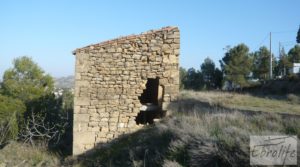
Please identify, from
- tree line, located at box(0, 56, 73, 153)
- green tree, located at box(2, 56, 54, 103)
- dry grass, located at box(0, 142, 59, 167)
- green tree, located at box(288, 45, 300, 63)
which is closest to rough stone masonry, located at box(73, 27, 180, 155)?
dry grass, located at box(0, 142, 59, 167)

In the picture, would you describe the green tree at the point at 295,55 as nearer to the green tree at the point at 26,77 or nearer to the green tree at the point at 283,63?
the green tree at the point at 283,63

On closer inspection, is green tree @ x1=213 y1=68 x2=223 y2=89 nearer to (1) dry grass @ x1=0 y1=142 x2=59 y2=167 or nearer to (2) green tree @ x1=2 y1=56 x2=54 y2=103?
(2) green tree @ x1=2 y1=56 x2=54 y2=103

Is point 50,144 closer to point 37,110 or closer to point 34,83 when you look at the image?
point 37,110

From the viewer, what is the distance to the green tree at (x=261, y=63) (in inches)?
1641

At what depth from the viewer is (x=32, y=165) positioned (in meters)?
10.4

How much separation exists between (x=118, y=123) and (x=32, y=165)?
2869 millimetres

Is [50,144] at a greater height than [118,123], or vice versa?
[118,123]

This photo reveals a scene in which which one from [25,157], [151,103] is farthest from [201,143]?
[25,157]

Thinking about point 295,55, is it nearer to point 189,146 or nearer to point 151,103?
point 151,103

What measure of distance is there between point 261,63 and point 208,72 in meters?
6.36

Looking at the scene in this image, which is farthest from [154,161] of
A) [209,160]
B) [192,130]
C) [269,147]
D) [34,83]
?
[34,83]

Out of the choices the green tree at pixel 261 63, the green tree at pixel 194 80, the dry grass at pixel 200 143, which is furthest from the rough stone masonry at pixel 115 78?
the green tree at pixel 261 63

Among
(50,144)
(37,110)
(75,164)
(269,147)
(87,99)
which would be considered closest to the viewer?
(269,147)

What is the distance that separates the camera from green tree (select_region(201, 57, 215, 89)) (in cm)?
4147
